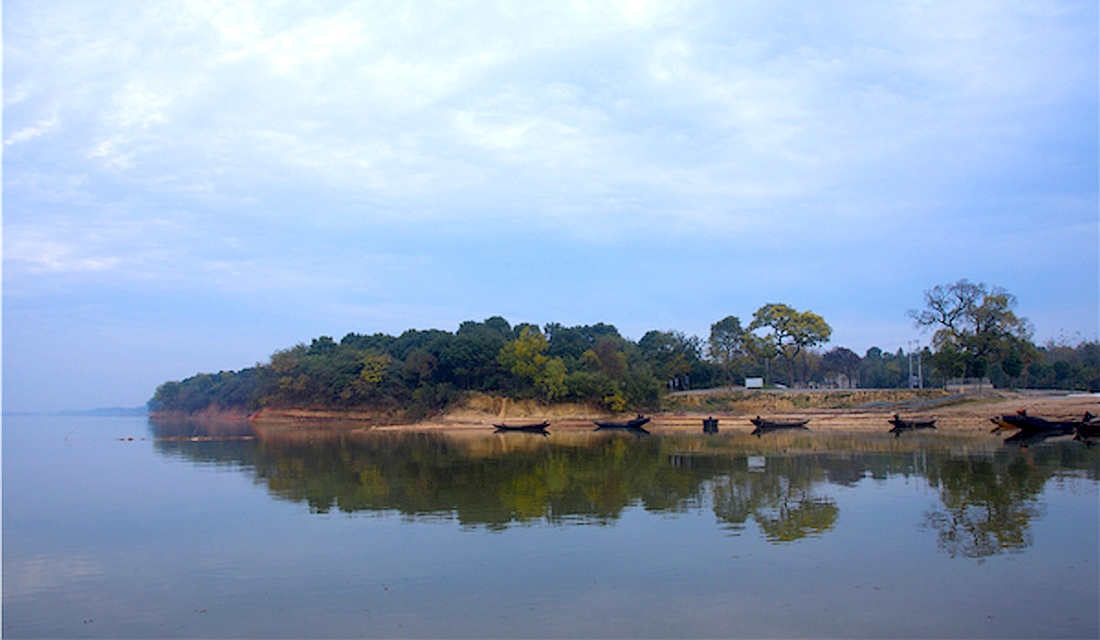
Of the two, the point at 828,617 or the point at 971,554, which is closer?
the point at 828,617

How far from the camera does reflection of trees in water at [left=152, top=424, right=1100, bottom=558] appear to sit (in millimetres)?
15461

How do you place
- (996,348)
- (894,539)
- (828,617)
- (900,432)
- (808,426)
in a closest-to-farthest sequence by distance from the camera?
(828,617)
(894,539)
(900,432)
(808,426)
(996,348)

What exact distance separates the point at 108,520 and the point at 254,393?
262ft

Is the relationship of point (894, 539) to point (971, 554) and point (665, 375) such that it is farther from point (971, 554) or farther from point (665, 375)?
point (665, 375)

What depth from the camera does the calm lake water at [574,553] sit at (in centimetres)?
928

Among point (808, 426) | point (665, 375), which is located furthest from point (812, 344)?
point (808, 426)

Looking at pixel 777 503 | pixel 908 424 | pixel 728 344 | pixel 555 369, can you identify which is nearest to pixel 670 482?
pixel 777 503

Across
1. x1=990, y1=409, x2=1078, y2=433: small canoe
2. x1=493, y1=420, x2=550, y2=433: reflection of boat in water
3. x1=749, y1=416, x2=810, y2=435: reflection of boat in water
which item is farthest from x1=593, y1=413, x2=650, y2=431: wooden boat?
x1=990, y1=409, x2=1078, y2=433: small canoe

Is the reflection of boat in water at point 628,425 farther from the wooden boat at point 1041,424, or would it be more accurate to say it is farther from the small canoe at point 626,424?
the wooden boat at point 1041,424

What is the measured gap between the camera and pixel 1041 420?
38781mm

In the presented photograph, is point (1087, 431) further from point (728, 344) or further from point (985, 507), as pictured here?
point (728, 344)

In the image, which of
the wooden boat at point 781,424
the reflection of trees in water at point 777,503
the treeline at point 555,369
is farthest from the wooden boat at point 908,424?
the reflection of trees in water at point 777,503

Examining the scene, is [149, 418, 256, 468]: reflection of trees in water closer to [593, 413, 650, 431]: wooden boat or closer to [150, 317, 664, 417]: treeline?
[150, 317, 664, 417]: treeline

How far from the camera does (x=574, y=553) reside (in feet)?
41.5
